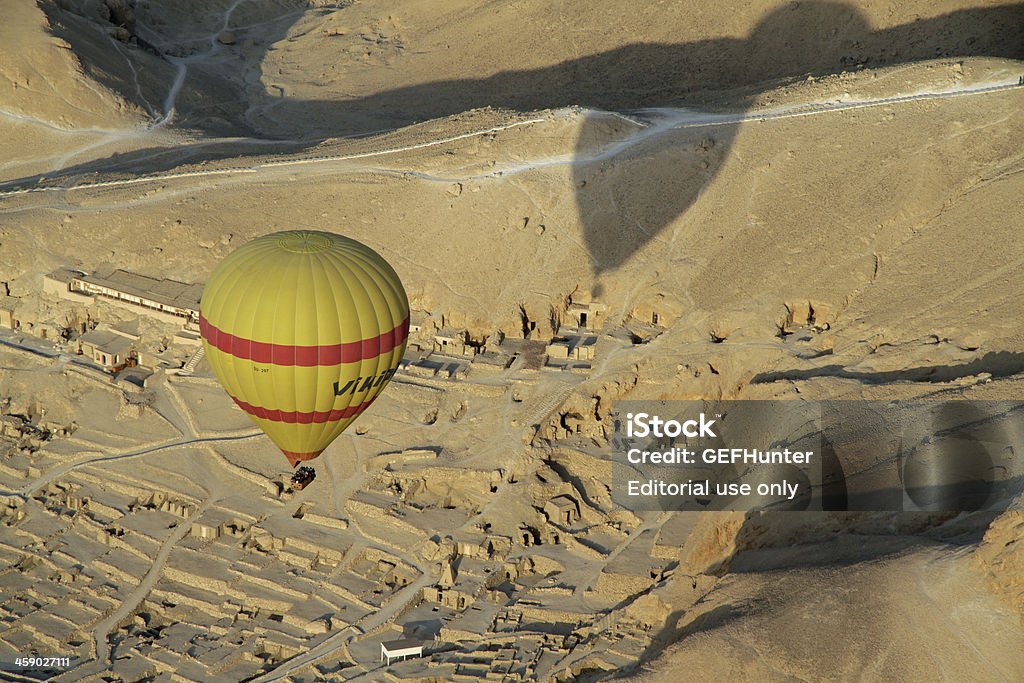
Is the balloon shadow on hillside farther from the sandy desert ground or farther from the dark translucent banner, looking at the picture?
the dark translucent banner

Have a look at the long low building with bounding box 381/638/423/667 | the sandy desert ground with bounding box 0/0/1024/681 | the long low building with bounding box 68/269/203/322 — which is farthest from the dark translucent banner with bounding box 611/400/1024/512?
the long low building with bounding box 68/269/203/322

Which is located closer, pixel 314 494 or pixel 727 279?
pixel 314 494

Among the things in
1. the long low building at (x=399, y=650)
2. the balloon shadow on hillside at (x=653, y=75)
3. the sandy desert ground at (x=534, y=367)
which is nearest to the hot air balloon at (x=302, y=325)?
the long low building at (x=399, y=650)

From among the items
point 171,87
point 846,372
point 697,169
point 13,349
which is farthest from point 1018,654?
point 171,87

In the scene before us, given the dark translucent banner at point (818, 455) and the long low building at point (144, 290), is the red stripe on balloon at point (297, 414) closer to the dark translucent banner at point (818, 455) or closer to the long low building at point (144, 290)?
the dark translucent banner at point (818, 455)

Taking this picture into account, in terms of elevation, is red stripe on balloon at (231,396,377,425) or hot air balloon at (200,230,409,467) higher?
hot air balloon at (200,230,409,467)

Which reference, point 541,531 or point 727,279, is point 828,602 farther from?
point 727,279
